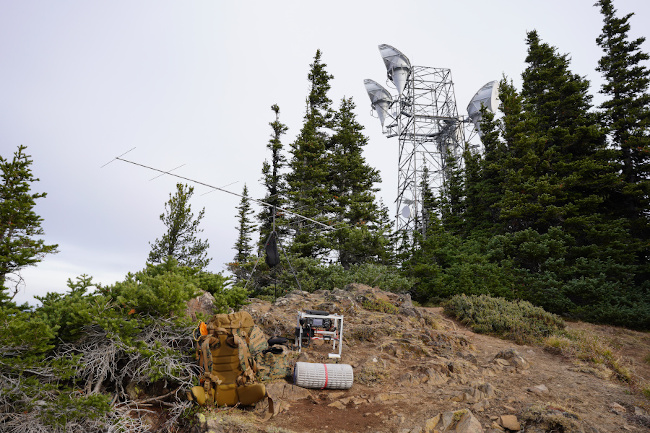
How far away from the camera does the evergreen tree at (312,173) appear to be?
2052 centimetres

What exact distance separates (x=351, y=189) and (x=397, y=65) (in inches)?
333

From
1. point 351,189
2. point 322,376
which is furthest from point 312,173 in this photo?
point 322,376

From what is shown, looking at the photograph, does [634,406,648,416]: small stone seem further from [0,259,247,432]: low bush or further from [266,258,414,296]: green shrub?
[266,258,414,296]: green shrub

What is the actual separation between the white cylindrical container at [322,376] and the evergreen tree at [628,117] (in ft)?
50.3

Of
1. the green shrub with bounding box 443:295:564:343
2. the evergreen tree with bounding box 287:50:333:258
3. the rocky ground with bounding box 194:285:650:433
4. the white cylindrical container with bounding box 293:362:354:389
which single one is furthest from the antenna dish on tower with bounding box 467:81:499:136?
the white cylindrical container with bounding box 293:362:354:389

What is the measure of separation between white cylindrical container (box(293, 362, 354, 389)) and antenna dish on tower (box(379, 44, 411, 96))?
70.5 ft

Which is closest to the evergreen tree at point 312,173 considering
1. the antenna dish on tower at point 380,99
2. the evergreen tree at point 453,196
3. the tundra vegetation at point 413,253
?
the tundra vegetation at point 413,253

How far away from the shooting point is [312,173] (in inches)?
857

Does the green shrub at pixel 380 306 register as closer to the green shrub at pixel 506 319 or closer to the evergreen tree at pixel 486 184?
the green shrub at pixel 506 319

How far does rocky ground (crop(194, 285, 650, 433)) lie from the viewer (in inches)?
167

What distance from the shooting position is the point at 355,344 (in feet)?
24.4

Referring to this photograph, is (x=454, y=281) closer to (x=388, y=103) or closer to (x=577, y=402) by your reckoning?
(x=577, y=402)

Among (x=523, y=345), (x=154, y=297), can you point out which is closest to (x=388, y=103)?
(x=523, y=345)

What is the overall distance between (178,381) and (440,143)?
937 inches
